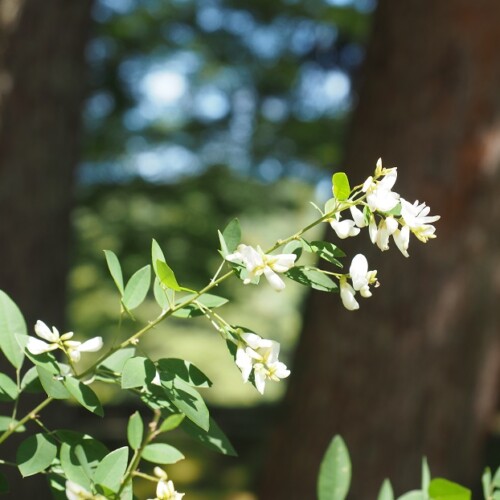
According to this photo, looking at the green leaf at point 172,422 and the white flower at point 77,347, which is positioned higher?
the white flower at point 77,347

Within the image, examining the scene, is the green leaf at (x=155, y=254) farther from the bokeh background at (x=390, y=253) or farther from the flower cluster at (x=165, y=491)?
the bokeh background at (x=390, y=253)

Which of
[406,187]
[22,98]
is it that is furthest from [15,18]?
[406,187]

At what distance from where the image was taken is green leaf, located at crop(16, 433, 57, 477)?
664mm

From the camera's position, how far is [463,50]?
2.96 meters

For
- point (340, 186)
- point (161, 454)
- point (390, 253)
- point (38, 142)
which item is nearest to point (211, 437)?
point (161, 454)

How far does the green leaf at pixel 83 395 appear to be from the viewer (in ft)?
2.15

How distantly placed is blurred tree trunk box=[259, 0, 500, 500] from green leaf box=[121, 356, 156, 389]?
2.23m

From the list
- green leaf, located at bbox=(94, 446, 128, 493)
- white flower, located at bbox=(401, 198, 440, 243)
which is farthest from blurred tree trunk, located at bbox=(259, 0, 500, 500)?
green leaf, located at bbox=(94, 446, 128, 493)

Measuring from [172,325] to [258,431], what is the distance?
13.8ft

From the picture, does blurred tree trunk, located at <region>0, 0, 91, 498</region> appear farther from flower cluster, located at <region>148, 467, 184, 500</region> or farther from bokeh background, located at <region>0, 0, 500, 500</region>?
flower cluster, located at <region>148, 467, 184, 500</region>

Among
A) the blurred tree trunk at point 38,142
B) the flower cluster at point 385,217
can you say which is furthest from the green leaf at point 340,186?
the blurred tree trunk at point 38,142

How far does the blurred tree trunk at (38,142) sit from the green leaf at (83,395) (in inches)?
91.9

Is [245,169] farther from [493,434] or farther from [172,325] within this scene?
[493,434]

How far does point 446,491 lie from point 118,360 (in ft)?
1.07
